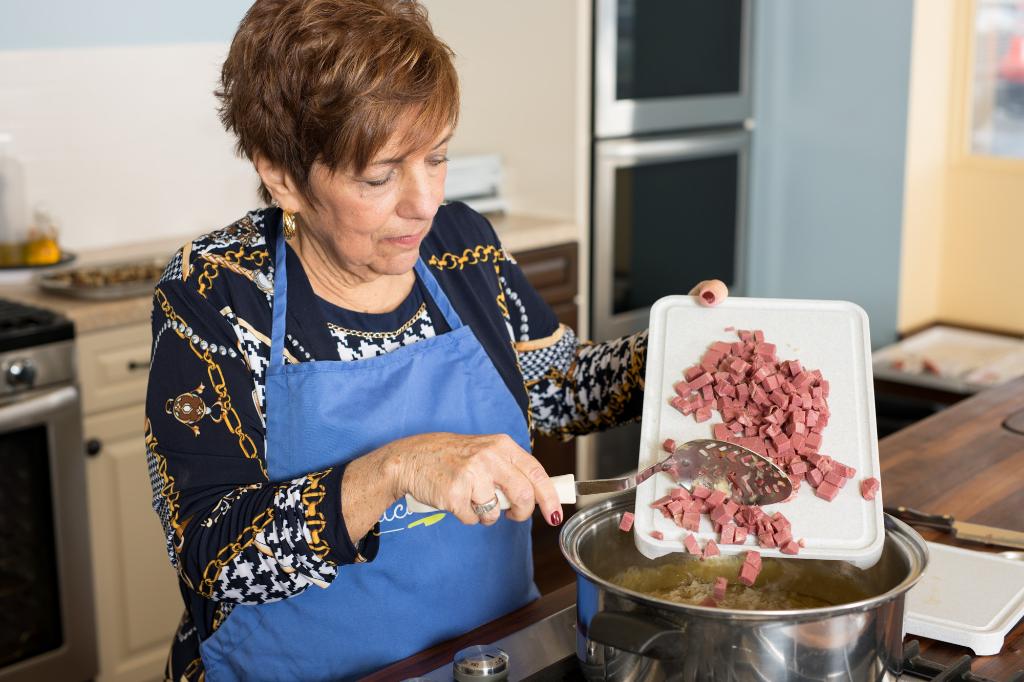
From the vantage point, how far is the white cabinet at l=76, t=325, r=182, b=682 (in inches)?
102

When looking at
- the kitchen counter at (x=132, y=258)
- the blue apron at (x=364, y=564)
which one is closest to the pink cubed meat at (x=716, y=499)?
the blue apron at (x=364, y=564)

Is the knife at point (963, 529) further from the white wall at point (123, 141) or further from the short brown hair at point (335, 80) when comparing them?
the white wall at point (123, 141)

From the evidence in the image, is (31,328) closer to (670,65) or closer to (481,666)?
(481,666)

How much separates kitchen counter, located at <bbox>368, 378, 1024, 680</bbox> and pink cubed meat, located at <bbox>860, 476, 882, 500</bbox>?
165 mm

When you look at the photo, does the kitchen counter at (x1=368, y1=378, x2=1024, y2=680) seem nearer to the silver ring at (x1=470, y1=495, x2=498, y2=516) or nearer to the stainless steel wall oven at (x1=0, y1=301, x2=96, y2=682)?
the silver ring at (x1=470, y1=495, x2=498, y2=516)

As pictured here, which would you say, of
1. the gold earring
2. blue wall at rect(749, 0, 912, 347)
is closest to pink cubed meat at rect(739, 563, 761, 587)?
the gold earring

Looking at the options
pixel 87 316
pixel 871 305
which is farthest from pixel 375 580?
pixel 871 305

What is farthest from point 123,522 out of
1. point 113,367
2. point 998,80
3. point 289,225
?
point 998,80

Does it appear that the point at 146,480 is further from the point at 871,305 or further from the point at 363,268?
the point at 871,305

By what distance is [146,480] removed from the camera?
2703 mm

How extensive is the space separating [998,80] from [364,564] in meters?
3.26

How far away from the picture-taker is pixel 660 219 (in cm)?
367

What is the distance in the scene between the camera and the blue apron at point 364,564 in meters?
1.40

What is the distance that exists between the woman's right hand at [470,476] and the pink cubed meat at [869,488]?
0.34 meters
